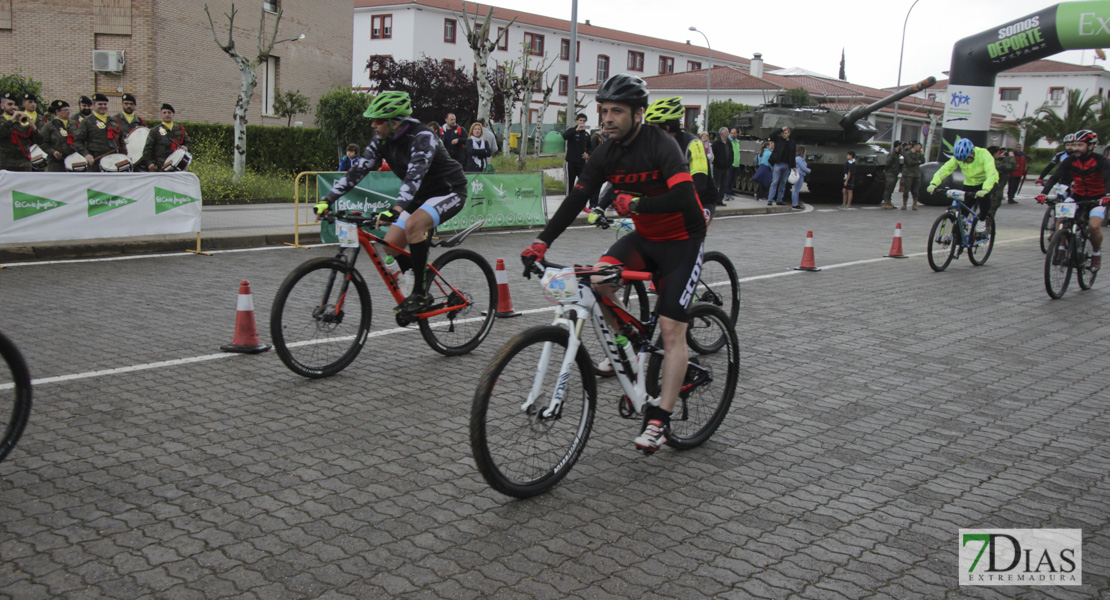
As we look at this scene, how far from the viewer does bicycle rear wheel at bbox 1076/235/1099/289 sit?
10.9m

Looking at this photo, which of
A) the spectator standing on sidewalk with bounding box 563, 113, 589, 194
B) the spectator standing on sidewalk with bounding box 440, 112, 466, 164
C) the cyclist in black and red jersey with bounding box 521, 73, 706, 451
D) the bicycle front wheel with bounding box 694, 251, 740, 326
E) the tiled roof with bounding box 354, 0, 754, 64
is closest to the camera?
the cyclist in black and red jersey with bounding box 521, 73, 706, 451

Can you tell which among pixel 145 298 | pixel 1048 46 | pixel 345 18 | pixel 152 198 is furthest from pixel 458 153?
pixel 345 18

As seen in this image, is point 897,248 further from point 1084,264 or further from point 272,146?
point 272,146

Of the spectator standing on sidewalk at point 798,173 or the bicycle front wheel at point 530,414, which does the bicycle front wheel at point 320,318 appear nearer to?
the bicycle front wheel at point 530,414

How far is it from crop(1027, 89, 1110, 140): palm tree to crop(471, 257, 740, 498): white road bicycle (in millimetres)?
56838

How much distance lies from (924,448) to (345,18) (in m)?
38.9

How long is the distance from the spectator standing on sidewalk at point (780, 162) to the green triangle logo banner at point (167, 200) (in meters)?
15.4

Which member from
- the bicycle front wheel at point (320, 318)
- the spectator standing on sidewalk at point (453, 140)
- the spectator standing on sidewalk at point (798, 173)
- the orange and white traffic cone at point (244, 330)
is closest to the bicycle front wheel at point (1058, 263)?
the bicycle front wheel at point (320, 318)

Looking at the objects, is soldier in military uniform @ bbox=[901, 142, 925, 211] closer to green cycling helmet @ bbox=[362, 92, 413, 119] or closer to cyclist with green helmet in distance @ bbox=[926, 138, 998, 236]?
cyclist with green helmet in distance @ bbox=[926, 138, 998, 236]

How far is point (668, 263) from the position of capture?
4.87 meters

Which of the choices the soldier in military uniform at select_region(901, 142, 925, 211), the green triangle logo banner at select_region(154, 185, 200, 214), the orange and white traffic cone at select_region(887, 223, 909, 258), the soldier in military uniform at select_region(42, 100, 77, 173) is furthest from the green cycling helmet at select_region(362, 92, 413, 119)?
the soldier in military uniform at select_region(901, 142, 925, 211)

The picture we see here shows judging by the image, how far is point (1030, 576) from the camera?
12.0 ft

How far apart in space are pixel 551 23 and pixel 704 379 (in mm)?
73431

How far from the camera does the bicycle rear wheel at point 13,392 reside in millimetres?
4305
